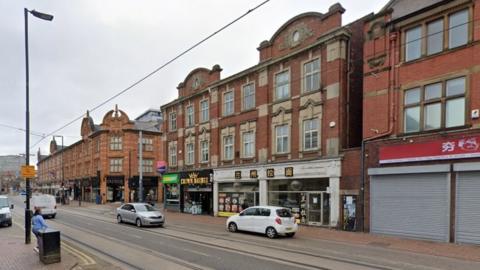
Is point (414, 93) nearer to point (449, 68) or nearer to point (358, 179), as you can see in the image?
point (449, 68)

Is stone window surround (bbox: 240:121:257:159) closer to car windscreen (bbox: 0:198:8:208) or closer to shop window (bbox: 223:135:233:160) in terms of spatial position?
shop window (bbox: 223:135:233:160)

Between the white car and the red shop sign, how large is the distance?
5447 millimetres

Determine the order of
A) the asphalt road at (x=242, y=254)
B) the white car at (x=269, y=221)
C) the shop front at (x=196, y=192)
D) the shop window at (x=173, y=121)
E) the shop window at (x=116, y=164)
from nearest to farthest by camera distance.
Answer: the asphalt road at (x=242, y=254), the white car at (x=269, y=221), the shop front at (x=196, y=192), the shop window at (x=173, y=121), the shop window at (x=116, y=164)

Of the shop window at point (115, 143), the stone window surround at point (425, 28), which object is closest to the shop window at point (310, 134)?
the stone window surround at point (425, 28)

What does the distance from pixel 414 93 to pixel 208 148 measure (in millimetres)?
18149

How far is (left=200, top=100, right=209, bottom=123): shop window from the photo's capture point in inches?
1277

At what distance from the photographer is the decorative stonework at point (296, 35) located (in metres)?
23.2

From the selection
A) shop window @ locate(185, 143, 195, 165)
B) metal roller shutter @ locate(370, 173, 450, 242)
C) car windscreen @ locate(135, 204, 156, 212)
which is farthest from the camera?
shop window @ locate(185, 143, 195, 165)

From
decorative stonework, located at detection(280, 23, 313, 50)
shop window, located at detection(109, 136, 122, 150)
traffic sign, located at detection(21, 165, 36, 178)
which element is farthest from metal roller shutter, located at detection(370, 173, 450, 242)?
shop window, located at detection(109, 136, 122, 150)

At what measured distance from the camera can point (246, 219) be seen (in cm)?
1855

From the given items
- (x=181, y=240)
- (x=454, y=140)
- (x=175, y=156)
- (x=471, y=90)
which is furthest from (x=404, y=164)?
(x=175, y=156)

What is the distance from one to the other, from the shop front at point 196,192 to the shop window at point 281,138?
26.4ft

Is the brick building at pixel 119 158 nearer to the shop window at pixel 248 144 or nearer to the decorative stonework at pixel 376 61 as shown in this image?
the shop window at pixel 248 144

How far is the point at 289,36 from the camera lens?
24.4m
